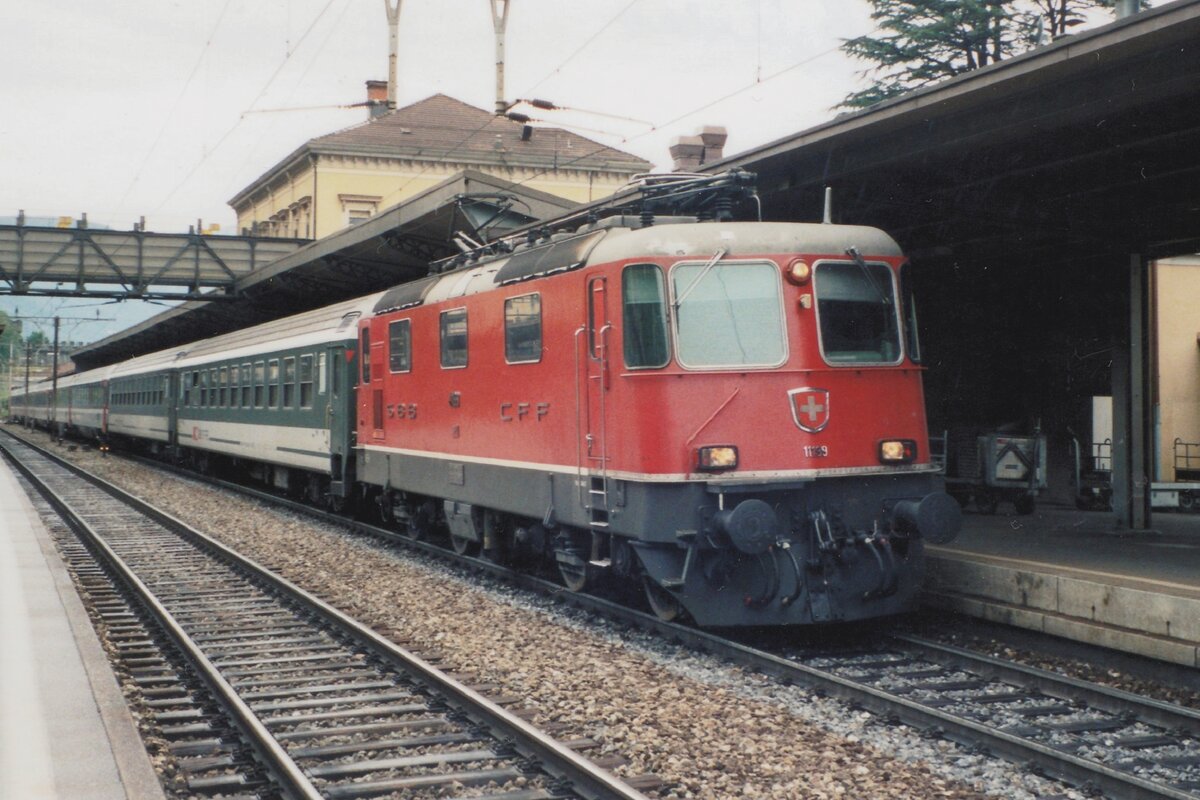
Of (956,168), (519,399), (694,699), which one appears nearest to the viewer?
(694,699)

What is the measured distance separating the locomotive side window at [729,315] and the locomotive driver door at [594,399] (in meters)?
0.64

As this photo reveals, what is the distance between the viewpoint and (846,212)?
1369cm

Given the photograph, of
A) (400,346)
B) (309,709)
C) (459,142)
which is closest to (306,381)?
(400,346)

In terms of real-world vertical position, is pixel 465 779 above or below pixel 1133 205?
below

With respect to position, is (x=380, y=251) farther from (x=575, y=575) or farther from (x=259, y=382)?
(x=575, y=575)

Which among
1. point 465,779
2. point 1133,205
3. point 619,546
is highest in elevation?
point 1133,205

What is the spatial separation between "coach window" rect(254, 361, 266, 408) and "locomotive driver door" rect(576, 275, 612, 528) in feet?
44.5

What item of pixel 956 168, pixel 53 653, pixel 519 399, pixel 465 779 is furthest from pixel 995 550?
pixel 53 653

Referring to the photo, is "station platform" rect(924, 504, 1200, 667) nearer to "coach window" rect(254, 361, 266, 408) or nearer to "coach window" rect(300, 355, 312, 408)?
"coach window" rect(300, 355, 312, 408)

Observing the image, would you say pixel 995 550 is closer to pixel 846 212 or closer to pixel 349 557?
pixel 846 212

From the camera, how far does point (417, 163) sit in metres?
46.7

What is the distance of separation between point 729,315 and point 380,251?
14.8 meters

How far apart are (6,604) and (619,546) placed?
471 cm

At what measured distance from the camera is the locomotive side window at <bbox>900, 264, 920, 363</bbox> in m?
9.49
